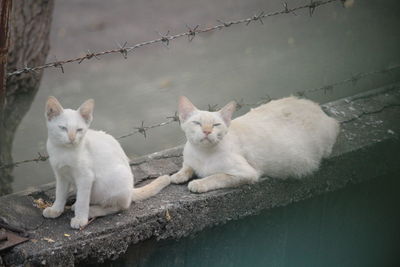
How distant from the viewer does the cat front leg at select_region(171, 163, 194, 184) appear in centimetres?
396

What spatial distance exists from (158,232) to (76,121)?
0.81m

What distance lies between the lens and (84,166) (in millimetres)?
3354

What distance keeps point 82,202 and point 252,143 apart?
1.25 metres

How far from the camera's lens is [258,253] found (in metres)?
4.11

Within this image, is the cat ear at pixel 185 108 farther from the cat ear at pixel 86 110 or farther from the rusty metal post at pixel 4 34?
the rusty metal post at pixel 4 34

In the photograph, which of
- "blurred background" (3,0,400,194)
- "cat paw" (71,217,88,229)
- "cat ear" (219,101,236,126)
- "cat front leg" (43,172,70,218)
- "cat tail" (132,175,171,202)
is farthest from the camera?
"blurred background" (3,0,400,194)

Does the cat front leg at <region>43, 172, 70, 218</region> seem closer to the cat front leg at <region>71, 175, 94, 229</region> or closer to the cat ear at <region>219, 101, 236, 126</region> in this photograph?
the cat front leg at <region>71, 175, 94, 229</region>

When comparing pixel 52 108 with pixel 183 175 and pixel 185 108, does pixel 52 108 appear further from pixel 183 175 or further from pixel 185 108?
pixel 183 175

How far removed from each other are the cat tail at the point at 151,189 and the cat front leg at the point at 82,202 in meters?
0.40

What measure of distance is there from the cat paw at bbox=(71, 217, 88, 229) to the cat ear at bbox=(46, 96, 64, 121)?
574mm

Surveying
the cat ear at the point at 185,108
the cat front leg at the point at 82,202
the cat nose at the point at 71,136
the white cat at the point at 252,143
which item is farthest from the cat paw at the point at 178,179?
the cat nose at the point at 71,136

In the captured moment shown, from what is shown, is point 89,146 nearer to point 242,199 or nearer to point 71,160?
point 71,160

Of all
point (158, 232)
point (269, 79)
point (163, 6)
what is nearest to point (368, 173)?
point (158, 232)

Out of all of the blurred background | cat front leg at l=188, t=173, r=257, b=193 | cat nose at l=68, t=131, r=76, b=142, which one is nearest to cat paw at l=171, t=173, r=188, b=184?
cat front leg at l=188, t=173, r=257, b=193
